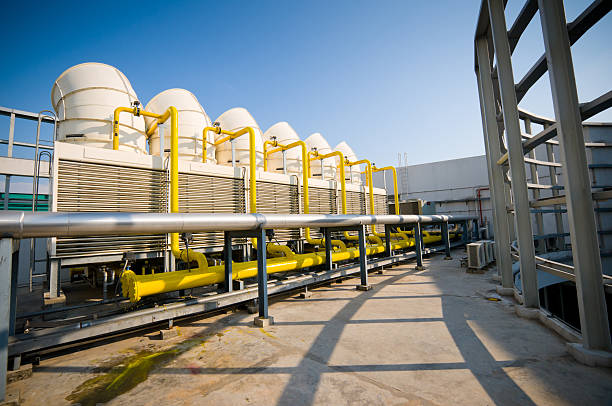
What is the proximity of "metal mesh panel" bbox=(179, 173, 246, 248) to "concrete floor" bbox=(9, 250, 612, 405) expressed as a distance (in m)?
2.25

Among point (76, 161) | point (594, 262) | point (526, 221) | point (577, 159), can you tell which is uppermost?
point (76, 161)

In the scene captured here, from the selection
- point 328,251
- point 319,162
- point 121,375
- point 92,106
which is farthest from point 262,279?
point 319,162

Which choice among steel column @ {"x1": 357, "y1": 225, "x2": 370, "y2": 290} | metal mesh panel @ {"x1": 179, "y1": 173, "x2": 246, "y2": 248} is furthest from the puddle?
steel column @ {"x1": 357, "y1": 225, "x2": 370, "y2": 290}

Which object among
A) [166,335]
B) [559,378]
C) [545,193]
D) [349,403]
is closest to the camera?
[349,403]

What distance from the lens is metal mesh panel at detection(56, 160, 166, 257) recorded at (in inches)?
186

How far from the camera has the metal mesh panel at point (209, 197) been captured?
6.12m

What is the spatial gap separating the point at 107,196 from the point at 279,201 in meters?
4.15

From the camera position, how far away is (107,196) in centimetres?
515

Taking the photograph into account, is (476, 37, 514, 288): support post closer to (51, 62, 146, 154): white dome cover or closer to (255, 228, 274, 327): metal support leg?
(255, 228, 274, 327): metal support leg

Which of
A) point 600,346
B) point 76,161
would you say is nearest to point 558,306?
point 600,346

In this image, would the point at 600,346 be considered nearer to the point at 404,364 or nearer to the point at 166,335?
the point at 404,364

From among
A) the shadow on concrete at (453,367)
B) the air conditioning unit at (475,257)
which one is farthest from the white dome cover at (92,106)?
the air conditioning unit at (475,257)

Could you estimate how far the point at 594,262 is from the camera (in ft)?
9.27

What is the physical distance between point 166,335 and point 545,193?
16928 millimetres
